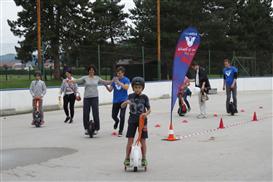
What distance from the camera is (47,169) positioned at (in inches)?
326

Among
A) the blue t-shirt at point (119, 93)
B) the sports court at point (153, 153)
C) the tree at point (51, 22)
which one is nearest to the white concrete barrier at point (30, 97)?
the sports court at point (153, 153)

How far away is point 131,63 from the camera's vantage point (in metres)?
32.3

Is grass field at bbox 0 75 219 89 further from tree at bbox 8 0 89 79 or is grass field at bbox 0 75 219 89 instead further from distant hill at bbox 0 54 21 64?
tree at bbox 8 0 89 79

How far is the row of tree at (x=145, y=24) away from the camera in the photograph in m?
47.2

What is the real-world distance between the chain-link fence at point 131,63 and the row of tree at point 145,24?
984 millimetres

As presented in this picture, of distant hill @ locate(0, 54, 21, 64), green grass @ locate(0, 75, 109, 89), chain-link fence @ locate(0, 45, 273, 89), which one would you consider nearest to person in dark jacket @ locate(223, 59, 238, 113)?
chain-link fence @ locate(0, 45, 273, 89)

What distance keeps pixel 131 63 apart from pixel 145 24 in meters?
27.1

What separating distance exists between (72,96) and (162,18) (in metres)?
42.7

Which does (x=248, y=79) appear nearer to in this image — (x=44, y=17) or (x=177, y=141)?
(x=44, y=17)

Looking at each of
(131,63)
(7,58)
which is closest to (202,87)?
(7,58)

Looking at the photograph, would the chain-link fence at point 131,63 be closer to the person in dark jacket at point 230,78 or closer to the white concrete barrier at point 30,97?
the white concrete barrier at point 30,97

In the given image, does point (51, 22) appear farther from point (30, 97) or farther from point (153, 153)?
point (153, 153)

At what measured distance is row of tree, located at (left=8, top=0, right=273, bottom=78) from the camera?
155ft

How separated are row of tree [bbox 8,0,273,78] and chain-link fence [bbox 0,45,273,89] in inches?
38.7
